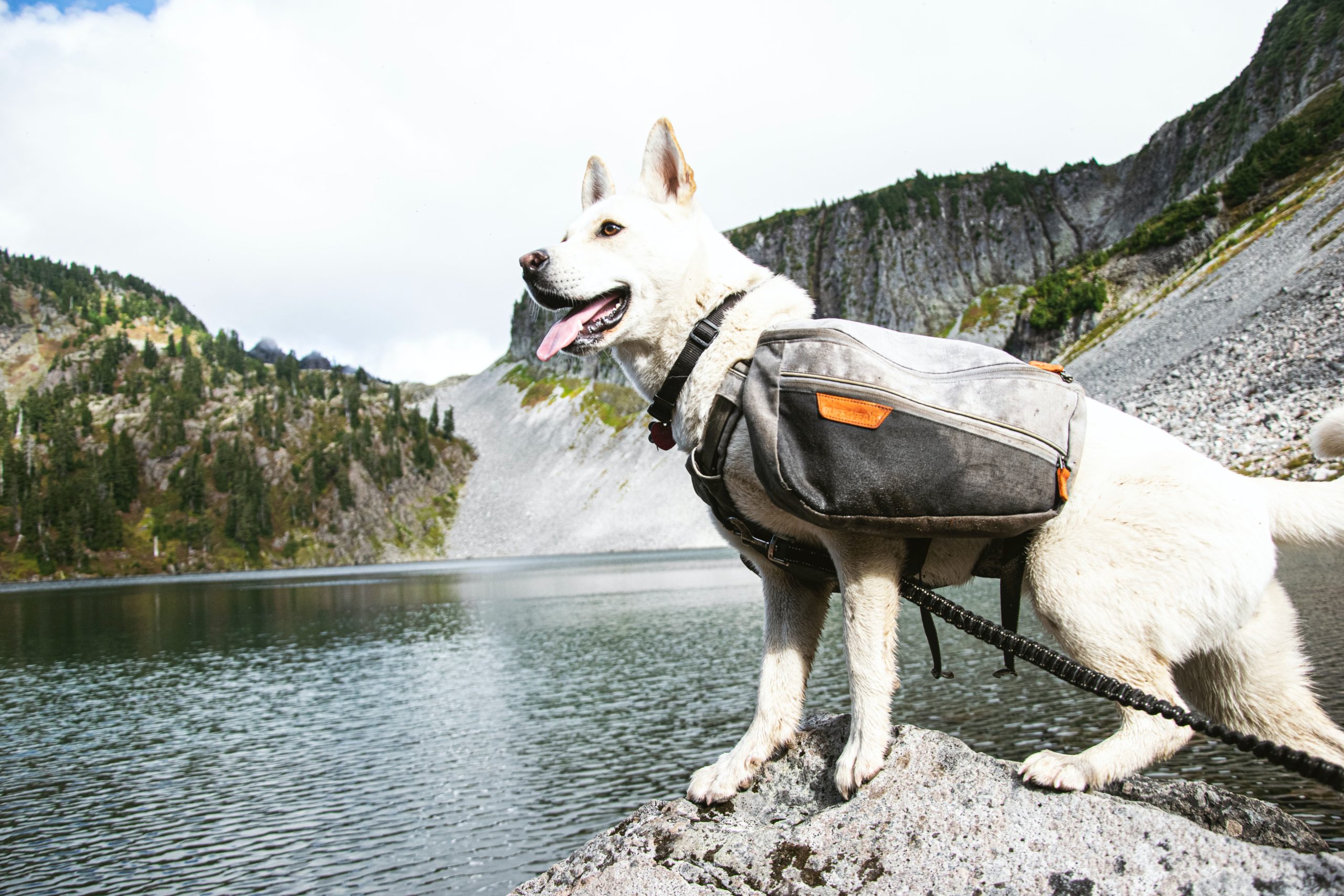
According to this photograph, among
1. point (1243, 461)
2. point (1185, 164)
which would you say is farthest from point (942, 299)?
point (1243, 461)

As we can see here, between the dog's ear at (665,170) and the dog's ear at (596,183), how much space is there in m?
0.52

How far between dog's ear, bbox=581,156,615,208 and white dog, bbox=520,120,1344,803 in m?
0.54

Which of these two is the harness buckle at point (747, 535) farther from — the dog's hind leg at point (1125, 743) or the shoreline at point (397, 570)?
the shoreline at point (397, 570)

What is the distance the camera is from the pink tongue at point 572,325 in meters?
4.61

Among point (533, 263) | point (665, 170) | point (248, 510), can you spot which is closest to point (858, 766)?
point (533, 263)

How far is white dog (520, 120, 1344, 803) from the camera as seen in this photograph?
148 inches

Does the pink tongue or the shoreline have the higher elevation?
the pink tongue

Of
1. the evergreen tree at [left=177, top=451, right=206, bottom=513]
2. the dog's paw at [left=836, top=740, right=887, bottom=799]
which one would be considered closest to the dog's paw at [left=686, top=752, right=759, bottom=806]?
the dog's paw at [left=836, top=740, right=887, bottom=799]

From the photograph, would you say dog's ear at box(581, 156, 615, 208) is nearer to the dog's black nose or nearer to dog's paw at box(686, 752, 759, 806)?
the dog's black nose

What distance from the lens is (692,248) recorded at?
4.80 m

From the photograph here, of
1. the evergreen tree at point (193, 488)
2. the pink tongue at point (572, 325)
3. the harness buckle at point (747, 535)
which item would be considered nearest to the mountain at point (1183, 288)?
the pink tongue at point (572, 325)

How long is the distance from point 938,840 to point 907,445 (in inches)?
69.3

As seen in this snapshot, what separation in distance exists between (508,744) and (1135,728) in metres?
20.7

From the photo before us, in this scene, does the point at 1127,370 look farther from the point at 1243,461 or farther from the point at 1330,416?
the point at 1330,416
